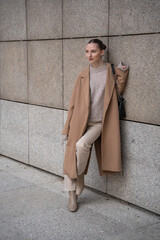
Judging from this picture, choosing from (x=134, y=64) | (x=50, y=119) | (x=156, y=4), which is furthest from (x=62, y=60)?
(x=156, y=4)

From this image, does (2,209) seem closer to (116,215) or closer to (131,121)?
(116,215)

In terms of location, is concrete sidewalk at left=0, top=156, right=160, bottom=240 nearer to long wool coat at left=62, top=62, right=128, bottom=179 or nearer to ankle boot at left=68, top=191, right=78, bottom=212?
ankle boot at left=68, top=191, right=78, bottom=212

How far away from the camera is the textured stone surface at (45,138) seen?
6.94 metres

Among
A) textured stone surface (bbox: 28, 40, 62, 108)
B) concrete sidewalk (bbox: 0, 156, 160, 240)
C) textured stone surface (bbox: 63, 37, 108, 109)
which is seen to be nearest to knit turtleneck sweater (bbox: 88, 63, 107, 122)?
textured stone surface (bbox: 63, 37, 108, 109)

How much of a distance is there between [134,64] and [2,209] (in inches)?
99.2

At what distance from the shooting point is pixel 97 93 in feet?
17.8

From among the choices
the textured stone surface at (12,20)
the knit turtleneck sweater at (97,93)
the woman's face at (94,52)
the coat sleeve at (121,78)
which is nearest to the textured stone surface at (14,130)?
the textured stone surface at (12,20)

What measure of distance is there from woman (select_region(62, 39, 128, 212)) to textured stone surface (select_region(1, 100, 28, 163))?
2372mm

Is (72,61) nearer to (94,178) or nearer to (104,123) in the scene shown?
(104,123)

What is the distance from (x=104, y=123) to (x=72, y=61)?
4.75 feet

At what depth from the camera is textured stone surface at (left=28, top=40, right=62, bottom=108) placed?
6.78m

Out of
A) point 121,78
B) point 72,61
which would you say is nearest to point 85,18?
point 72,61

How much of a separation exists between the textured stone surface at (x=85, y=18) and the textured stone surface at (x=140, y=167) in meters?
1.40

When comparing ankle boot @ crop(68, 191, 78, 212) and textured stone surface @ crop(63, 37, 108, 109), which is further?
textured stone surface @ crop(63, 37, 108, 109)
